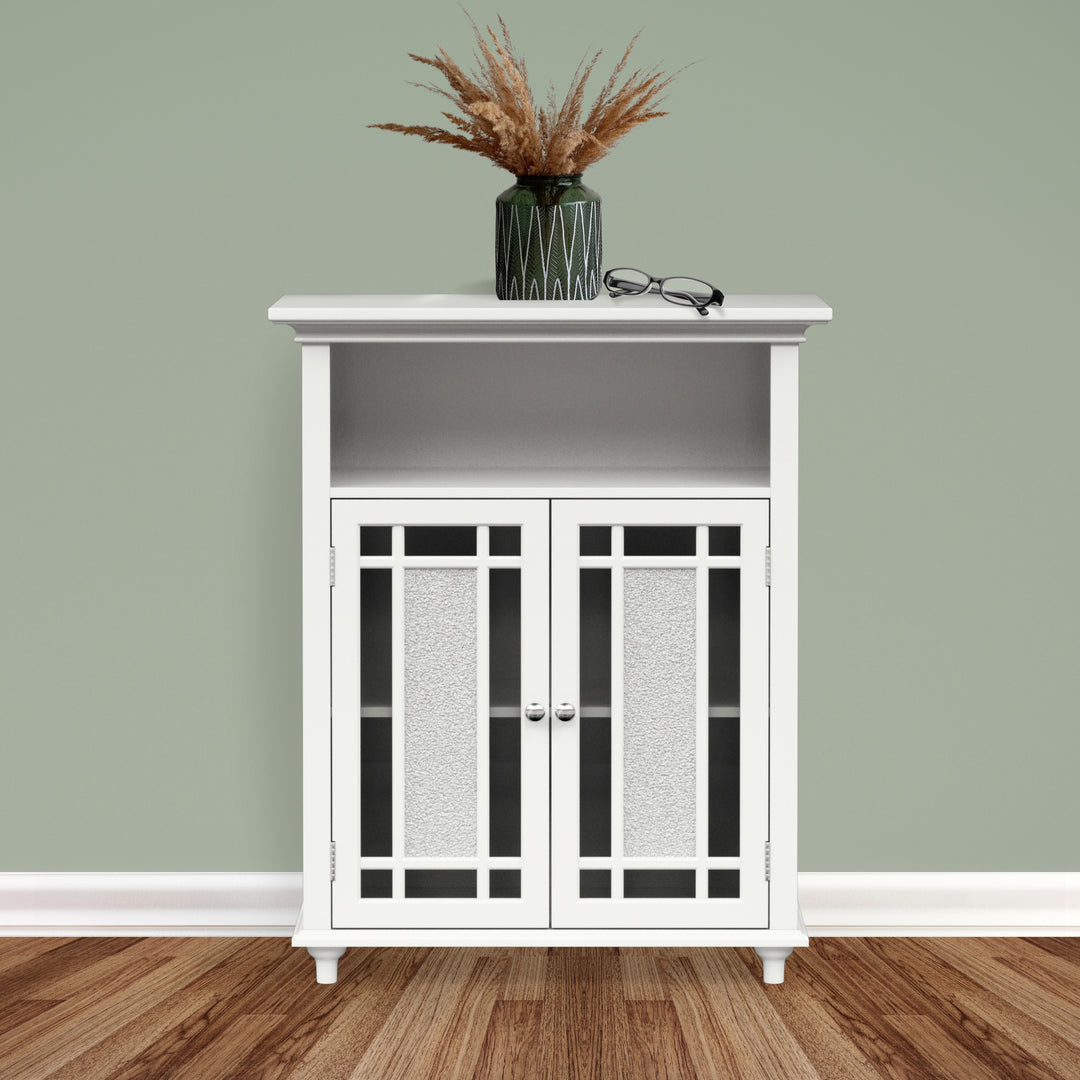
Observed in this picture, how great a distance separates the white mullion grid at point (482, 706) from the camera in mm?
2021

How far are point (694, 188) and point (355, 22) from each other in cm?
76

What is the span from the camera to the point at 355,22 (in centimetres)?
238

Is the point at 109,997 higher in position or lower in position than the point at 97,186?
lower

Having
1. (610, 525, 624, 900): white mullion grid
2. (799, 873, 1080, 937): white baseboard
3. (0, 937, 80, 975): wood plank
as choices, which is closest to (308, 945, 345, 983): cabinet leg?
(610, 525, 624, 900): white mullion grid

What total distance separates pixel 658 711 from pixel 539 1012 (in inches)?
21.5

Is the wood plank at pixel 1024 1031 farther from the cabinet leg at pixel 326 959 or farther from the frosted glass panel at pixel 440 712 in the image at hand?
the cabinet leg at pixel 326 959

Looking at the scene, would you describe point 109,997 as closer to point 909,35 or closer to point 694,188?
point 694,188

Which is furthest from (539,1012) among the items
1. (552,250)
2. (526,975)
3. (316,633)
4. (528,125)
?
(528,125)

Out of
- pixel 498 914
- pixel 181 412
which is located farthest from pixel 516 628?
pixel 181 412

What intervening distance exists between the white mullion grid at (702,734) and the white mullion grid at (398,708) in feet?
1.66

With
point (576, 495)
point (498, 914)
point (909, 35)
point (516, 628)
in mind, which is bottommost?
point (498, 914)

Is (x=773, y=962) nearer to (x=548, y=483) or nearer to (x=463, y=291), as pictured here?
(x=548, y=483)

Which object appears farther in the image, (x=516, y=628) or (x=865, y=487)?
(x=865, y=487)

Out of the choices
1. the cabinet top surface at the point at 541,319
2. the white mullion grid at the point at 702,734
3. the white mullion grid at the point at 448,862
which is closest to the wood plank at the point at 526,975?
the white mullion grid at the point at 448,862
